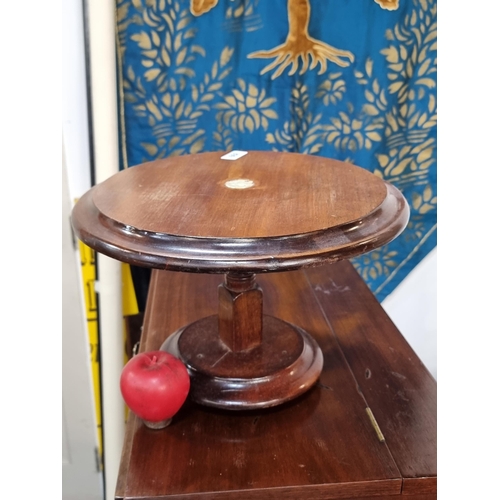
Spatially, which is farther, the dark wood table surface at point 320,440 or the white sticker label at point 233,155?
the white sticker label at point 233,155

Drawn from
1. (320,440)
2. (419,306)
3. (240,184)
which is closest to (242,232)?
(240,184)

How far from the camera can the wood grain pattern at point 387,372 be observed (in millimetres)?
824

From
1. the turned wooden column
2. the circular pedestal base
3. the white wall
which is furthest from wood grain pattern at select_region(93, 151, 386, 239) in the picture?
the white wall

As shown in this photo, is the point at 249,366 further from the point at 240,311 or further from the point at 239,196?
the point at 239,196

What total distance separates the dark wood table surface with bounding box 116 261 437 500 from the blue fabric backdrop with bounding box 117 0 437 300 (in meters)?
0.59

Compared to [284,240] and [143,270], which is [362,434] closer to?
[284,240]

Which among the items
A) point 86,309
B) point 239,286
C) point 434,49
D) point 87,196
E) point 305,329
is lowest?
point 86,309

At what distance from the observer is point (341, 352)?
1.07 m

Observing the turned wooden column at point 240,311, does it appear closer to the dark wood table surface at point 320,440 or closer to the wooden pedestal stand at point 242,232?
the wooden pedestal stand at point 242,232

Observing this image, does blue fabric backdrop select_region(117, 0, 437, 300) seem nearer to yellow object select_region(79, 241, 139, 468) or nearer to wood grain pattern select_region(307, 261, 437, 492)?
yellow object select_region(79, 241, 139, 468)

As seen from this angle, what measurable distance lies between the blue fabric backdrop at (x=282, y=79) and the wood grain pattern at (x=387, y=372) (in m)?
0.42

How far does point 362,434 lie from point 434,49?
106 centimetres

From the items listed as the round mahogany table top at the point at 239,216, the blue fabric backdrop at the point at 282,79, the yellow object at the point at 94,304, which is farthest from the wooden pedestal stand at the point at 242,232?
the yellow object at the point at 94,304

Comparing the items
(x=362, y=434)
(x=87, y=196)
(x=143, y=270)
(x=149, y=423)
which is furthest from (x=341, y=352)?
(x=143, y=270)
